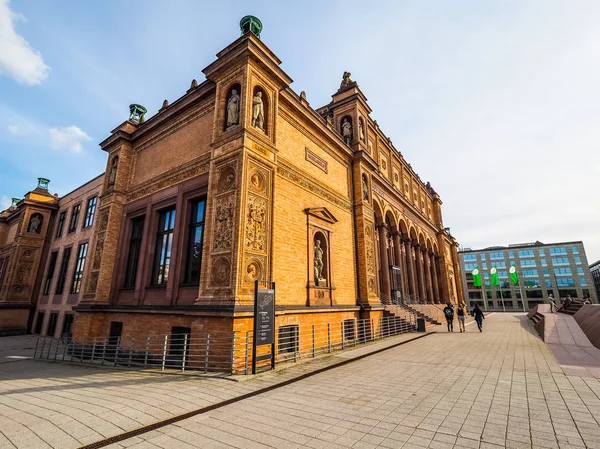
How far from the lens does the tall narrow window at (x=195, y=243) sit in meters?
10.8

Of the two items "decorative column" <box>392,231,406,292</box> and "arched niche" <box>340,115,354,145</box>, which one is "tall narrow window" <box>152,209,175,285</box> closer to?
"arched niche" <box>340,115,354,145</box>

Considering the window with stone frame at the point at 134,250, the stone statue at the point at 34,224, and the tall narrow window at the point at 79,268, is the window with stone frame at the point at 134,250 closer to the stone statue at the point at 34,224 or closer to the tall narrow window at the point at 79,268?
the tall narrow window at the point at 79,268

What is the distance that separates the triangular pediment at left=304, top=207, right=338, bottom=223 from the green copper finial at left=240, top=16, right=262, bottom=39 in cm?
723

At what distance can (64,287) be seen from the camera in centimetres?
2100

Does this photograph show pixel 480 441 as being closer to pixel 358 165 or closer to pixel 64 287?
pixel 358 165

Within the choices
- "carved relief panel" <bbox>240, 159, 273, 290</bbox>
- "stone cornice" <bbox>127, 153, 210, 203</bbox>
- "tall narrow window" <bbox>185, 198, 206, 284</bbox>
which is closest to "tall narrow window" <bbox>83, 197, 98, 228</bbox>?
"stone cornice" <bbox>127, 153, 210, 203</bbox>

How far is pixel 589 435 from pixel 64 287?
89.8 feet

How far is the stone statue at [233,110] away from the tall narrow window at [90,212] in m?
17.1

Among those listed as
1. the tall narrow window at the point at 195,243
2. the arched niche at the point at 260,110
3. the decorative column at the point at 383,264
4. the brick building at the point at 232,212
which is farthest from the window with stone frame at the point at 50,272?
the decorative column at the point at 383,264

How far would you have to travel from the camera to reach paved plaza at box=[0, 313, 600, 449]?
3865 millimetres

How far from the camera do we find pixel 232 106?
10.6m

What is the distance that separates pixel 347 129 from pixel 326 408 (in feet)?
54.8

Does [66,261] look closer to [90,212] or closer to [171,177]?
[90,212]

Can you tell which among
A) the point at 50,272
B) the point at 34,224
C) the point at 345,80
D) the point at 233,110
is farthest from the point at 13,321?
the point at 345,80
